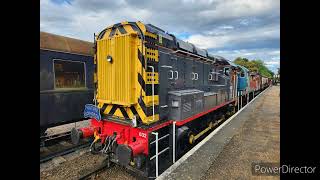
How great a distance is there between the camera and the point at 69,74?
293 inches

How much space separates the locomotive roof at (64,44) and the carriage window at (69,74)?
0.45 m

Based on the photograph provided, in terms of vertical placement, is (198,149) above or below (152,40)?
below

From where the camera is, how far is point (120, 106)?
211 inches

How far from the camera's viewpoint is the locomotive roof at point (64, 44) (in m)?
6.73

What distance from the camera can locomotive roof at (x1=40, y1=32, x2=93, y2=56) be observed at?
6734 millimetres

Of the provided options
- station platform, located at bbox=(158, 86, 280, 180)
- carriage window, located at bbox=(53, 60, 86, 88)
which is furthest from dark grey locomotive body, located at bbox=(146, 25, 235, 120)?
carriage window, located at bbox=(53, 60, 86, 88)

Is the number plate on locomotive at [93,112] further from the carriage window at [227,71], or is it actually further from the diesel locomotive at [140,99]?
the carriage window at [227,71]

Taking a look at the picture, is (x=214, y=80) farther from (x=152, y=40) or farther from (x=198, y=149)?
(x=152, y=40)

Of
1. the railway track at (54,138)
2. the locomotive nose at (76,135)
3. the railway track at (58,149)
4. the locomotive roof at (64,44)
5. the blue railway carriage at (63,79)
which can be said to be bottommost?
the railway track at (58,149)

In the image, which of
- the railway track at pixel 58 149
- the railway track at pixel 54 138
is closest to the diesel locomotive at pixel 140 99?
the railway track at pixel 58 149

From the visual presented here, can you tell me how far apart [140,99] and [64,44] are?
160 inches

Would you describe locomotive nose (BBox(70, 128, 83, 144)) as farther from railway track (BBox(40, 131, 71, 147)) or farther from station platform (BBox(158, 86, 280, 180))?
railway track (BBox(40, 131, 71, 147))

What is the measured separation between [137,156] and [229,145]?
314 cm
